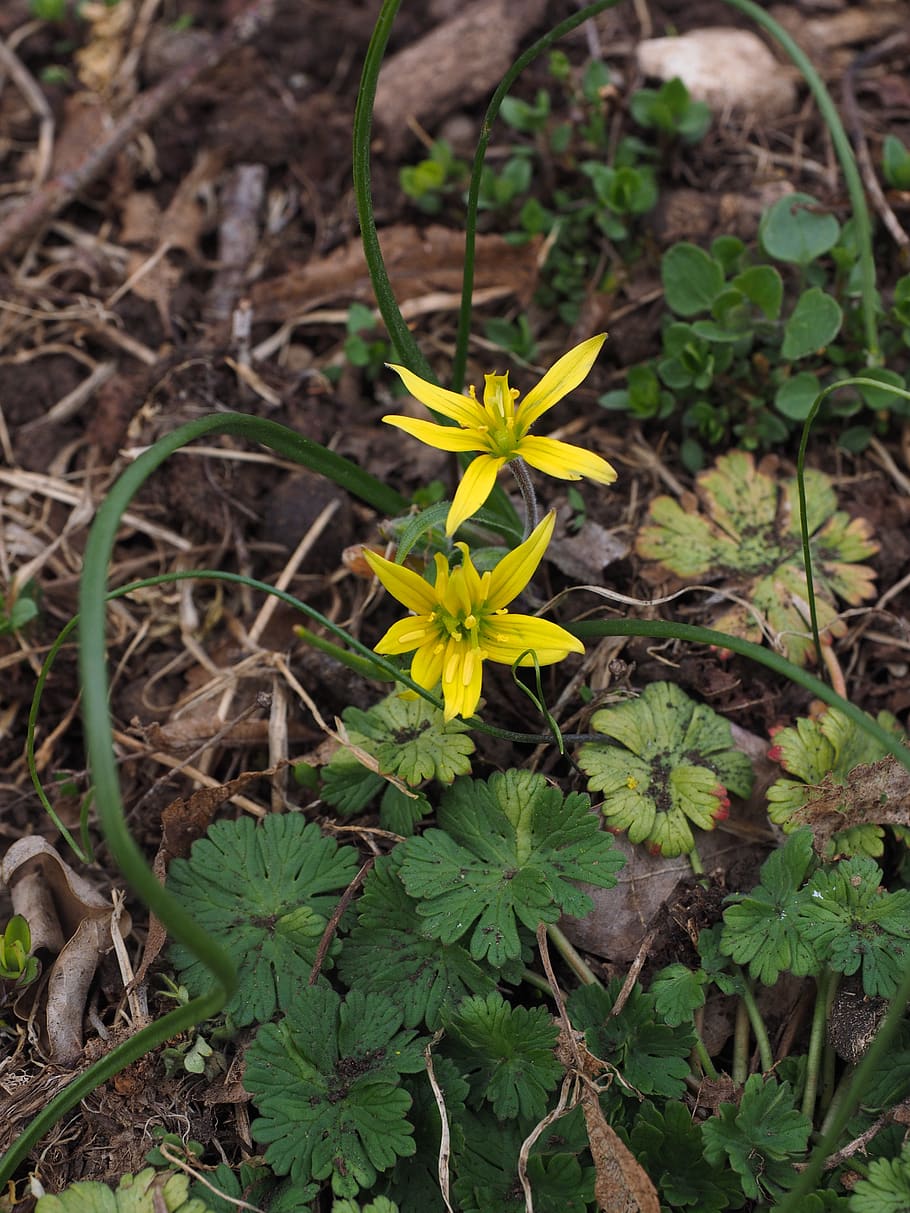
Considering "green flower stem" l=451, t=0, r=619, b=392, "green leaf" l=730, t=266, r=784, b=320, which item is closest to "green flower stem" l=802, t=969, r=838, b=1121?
"green flower stem" l=451, t=0, r=619, b=392

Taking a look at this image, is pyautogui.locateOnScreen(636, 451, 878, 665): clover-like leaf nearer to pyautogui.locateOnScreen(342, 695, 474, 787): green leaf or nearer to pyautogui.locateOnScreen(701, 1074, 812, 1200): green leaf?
pyautogui.locateOnScreen(342, 695, 474, 787): green leaf

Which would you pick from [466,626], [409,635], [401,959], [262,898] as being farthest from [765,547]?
[262,898]

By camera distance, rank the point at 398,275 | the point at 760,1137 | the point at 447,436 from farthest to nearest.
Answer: the point at 398,275
the point at 447,436
the point at 760,1137

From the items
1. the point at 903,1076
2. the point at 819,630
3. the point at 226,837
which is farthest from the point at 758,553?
the point at 226,837

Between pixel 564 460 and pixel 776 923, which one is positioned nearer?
pixel 564 460

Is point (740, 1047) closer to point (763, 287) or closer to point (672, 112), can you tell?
point (763, 287)
